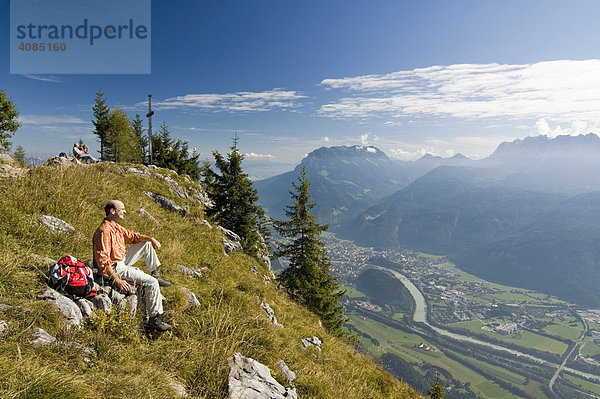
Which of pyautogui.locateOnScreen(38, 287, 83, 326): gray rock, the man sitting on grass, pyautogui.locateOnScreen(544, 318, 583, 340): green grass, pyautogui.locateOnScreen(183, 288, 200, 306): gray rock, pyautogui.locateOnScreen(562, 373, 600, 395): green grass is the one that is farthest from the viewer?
pyautogui.locateOnScreen(544, 318, 583, 340): green grass

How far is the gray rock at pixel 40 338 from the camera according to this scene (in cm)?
369

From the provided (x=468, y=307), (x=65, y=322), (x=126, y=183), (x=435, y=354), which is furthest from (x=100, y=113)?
(x=468, y=307)

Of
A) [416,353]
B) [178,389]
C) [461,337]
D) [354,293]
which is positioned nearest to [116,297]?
[178,389]

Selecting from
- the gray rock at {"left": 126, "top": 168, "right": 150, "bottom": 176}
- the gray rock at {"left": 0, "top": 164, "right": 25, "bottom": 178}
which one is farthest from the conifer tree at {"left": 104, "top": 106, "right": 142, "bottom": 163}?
the gray rock at {"left": 0, "top": 164, "right": 25, "bottom": 178}

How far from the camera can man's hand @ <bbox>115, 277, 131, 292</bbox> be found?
5375mm

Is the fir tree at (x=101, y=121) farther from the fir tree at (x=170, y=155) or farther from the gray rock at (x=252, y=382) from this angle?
the gray rock at (x=252, y=382)

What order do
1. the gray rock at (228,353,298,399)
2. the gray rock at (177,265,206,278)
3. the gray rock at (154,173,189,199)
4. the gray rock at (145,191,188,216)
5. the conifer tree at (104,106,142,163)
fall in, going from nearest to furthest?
the gray rock at (228,353,298,399), the gray rock at (177,265,206,278), the gray rock at (145,191,188,216), the gray rock at (154,173,189,199), the conifer tree at (104,106,142,163)

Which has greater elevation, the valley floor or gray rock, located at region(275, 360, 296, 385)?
gray rock, located at region(275, 360, 296, 385)

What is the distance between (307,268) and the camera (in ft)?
70.5

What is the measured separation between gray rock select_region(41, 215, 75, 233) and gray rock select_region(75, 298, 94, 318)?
313cm

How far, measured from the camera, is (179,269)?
8.77 m

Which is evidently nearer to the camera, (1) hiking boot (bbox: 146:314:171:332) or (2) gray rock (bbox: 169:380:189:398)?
(2) gray rock (bbox: 169:380:189:398)

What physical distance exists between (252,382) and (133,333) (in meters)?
2.26

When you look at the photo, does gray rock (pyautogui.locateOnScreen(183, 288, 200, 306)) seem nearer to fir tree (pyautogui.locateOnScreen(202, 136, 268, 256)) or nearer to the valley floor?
fir tree (pyautogui.locateOnScreen(202, 136, 268, 256))
